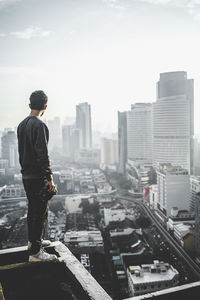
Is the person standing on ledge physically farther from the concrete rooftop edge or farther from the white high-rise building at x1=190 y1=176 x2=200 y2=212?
the white high-rise building at x1=190 y1=176 x2=200 y2=212

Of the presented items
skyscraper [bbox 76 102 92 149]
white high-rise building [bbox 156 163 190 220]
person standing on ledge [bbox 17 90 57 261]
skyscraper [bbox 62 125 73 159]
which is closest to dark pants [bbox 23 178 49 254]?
person standing on ledge [bbox 17 90 57 261]

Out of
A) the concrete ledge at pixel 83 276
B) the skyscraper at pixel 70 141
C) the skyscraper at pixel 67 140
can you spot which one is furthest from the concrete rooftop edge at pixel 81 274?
the skyscraper at pixel 67 140

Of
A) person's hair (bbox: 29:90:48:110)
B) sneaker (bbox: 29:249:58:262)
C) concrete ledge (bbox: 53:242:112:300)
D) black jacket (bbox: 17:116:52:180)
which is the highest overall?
person's hair (bbox: 29:90:48:110)

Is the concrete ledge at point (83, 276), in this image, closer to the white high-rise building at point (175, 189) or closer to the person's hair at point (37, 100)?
the person's hair at point (37, 100)

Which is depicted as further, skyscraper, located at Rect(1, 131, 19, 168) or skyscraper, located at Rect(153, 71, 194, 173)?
skyscraper, located at Rect(1, 131, 19, 168)

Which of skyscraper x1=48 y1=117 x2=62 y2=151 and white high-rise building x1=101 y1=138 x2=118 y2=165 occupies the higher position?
skyscraper x1=48 y1=117 x2=62 y2=151

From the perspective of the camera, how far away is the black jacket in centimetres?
124

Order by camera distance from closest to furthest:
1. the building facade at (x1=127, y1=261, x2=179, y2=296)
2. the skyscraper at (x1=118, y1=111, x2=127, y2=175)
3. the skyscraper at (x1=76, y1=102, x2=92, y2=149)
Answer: the building facade at (x1=127, y1=261, x2=179, y2=296)
the skyscraper at (x1=118, y1=111, x2=127, y2=175)
the skyscraper at (x1=76, y1=102, x2=92, y2=149)

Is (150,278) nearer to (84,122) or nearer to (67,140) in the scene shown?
(84,122)

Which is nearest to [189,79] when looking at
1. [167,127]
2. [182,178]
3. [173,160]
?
[167,127]

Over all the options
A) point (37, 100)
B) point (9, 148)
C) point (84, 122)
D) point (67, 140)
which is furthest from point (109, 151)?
point (37, 100)

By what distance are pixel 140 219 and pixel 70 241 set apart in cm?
334

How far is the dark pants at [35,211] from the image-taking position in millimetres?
1257

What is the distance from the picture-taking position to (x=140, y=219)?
1062 cm
